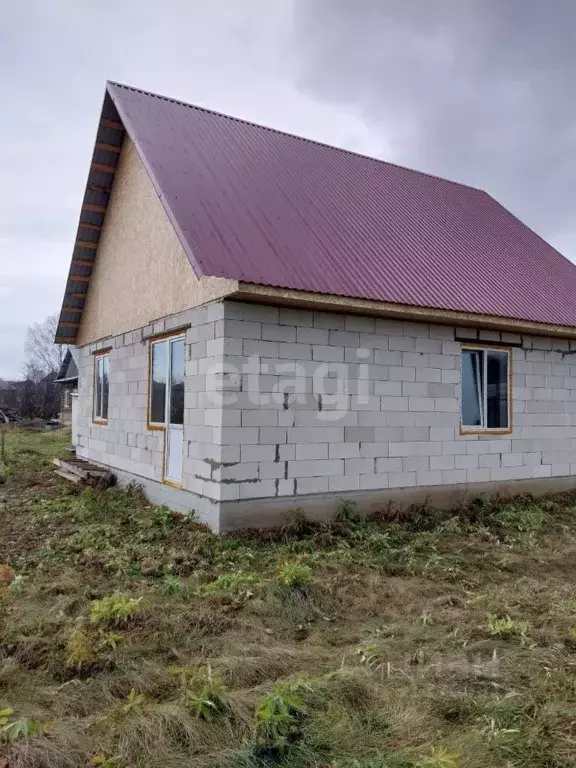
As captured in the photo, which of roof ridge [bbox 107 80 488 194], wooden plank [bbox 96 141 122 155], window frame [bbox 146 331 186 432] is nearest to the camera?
window frame [bbox 146 331 186 432]

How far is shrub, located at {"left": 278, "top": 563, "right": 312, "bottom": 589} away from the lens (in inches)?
193

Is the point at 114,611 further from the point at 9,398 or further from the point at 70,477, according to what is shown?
the point at 9,398

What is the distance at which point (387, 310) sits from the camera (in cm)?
728

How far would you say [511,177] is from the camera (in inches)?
769

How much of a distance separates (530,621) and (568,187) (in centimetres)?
1912

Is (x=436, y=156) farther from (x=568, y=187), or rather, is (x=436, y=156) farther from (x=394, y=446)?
(x=394, y=446)

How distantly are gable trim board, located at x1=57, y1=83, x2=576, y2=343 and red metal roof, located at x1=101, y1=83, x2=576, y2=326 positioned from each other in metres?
0.03

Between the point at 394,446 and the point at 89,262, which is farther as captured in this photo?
the point at 89,262

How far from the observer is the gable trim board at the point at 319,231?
275 inches

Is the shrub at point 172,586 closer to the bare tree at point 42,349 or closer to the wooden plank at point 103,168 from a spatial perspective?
the wooden plank at point 103,168

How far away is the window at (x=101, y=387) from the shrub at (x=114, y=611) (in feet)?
22.7

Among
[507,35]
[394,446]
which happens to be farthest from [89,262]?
[507,35]

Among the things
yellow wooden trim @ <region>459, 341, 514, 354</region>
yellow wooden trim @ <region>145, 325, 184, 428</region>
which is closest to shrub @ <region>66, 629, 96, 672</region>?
yellow wooden trim @ <region>145, 325, 184, 428</region>

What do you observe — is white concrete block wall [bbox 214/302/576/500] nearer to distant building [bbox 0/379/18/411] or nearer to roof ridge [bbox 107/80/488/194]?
roof ridge [bbox 107/80/488/194]
